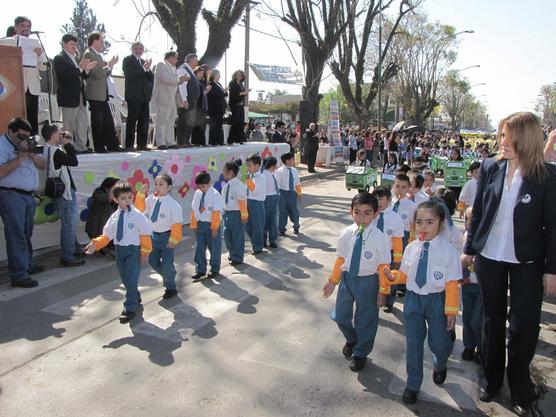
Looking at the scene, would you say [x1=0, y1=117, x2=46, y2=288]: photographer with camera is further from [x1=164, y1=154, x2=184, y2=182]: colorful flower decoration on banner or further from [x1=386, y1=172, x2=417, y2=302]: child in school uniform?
[x1=386, y1=172, x2=417, y2=302]: child in school uniform

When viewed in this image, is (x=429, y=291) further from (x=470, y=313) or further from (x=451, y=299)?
(x=470, y=313)

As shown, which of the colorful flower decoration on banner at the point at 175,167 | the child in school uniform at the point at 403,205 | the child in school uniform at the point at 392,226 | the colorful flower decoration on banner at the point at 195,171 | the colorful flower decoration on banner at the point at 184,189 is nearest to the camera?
the child in school uniform at the point at 392,226

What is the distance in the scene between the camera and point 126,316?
5.21 m

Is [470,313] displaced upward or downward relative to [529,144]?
downward

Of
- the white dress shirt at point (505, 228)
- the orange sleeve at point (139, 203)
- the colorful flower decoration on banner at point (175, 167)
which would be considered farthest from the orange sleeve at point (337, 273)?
the colorful flower decoration on banner at point (175, 167)

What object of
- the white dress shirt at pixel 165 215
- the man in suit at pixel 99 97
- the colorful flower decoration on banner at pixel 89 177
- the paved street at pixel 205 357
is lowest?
the paved street at pixel 205 357

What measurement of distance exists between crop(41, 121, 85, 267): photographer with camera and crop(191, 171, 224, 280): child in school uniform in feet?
5.46

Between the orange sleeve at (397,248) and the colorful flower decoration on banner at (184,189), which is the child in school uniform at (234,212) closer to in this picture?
the orange sleeve at (397,248)

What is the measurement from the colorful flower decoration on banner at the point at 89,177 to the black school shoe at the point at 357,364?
5.24 m

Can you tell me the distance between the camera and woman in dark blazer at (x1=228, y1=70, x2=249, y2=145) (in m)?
12.2

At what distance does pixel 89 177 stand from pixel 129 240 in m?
3.05

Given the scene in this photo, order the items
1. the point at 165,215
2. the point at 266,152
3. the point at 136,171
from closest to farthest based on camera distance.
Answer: the point at 165,215 → the point at 136,171 → the point at 266,152

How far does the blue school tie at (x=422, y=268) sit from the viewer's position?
12.3ft

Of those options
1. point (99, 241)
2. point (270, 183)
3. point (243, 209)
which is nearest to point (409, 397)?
point (99, 241)
